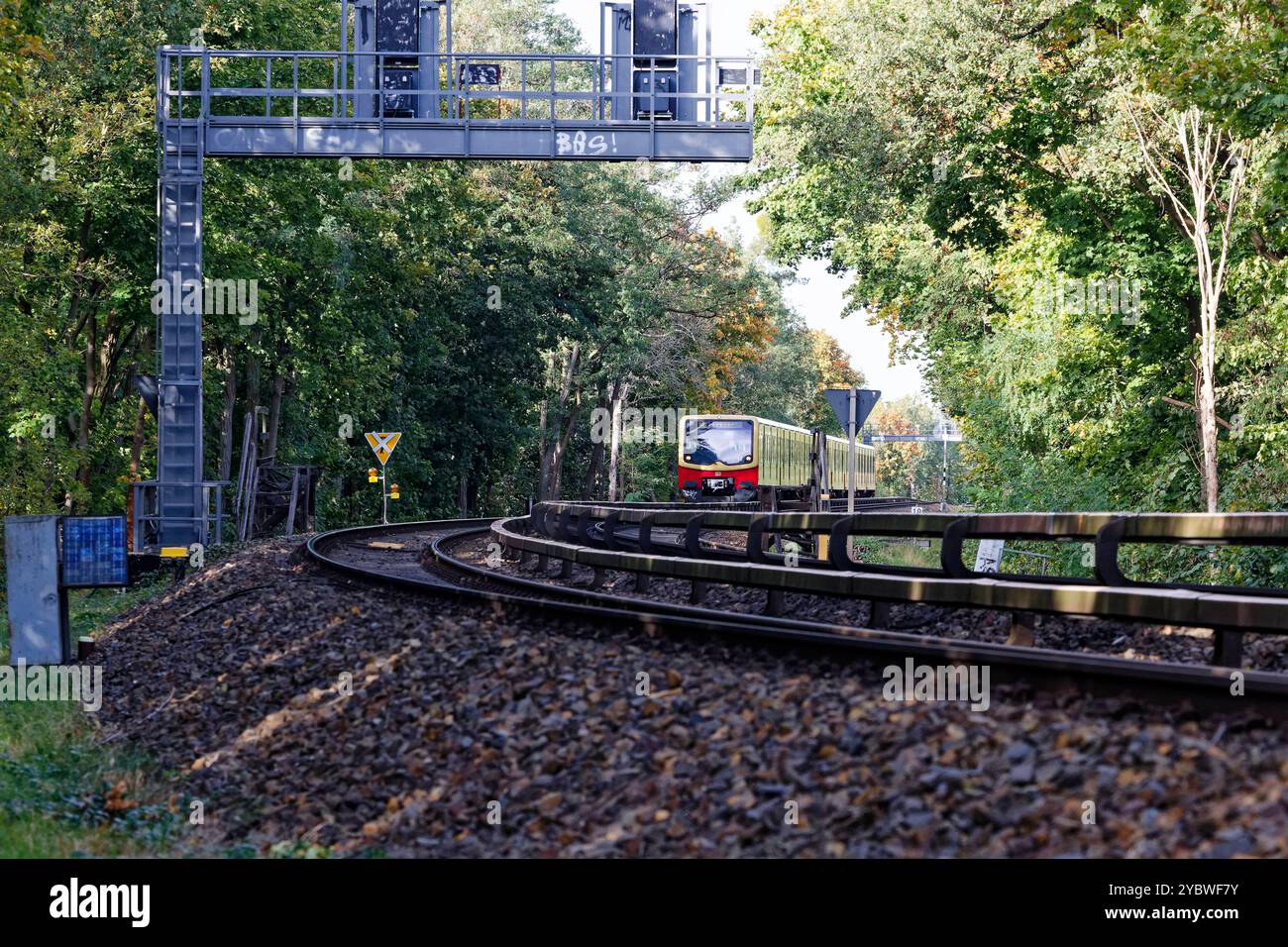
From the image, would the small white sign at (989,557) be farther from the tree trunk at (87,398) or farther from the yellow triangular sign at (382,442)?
the tree trunk at (87,398)

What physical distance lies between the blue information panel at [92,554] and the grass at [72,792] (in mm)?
1607

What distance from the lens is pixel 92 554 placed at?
11.8m

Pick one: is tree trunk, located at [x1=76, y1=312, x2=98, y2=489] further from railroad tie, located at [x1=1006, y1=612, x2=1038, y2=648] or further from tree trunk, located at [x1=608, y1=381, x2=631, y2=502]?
tree trunk, located at [x1=608, y1=381, x2=631, y2=502]

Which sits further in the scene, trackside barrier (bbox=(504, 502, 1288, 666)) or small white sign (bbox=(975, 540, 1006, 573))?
small white sign (bbox=(975, 540, 1006, 573))

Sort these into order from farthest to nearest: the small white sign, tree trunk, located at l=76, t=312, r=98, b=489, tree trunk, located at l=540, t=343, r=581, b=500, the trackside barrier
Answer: tree trunk, located at l=540, t=343, r=581, b=500 → tree trunk, located at l=76, t=312, r=98, b=489 → the small white sign → the trackside barrier

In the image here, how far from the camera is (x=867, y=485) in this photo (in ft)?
201

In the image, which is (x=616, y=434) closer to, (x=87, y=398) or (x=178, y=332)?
(x=87, y=398)

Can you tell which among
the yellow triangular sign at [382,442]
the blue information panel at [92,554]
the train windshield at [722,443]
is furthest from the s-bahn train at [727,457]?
the blue information panel at [92,554]

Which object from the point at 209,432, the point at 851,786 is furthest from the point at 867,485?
the point at 851,786

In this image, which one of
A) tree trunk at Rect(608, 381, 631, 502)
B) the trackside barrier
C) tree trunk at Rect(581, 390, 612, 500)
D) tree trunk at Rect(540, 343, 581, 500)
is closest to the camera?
the trackside barrier

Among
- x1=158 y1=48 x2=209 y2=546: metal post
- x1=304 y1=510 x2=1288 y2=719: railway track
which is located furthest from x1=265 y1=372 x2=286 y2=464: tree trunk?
x1=304 y1=510 x2=1288 y2=719: railway track

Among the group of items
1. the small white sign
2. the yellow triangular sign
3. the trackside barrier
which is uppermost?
the yellow triangular sign

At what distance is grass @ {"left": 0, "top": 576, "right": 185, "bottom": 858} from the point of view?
20.9ft

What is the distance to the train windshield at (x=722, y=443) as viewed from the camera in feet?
130
